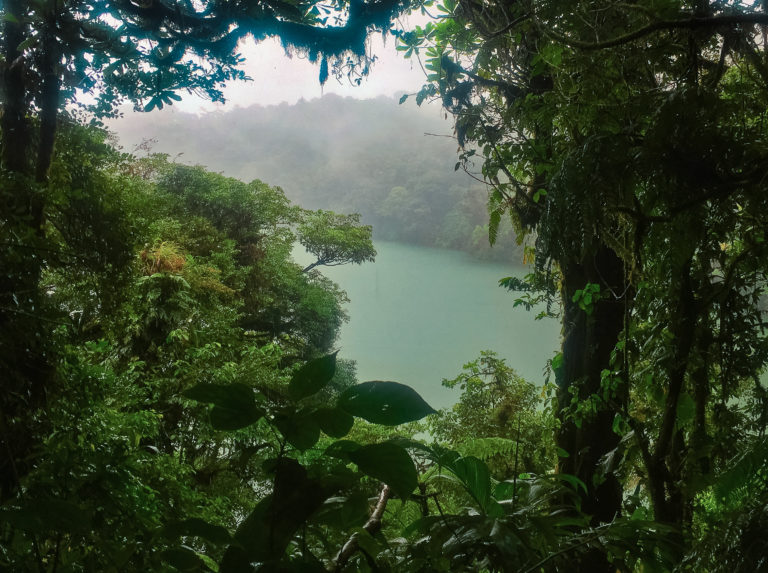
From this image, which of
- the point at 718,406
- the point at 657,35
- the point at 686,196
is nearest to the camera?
the point at 686,196

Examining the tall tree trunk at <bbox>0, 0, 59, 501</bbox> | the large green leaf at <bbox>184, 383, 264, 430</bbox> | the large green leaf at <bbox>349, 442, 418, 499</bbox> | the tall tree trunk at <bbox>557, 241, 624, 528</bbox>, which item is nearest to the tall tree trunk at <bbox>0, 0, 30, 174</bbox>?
the tall tree trunk at <bbox>0, 0, 59, 501</bbox>

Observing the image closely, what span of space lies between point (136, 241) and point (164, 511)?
1.21m

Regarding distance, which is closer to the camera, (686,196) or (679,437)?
(686,196)

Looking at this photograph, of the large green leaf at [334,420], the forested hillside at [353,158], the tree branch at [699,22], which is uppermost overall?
the forested hillside at [353,158]

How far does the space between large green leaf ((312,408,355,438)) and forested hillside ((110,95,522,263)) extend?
828 inches

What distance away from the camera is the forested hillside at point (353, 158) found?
22.6 m

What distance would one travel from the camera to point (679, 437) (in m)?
1.10

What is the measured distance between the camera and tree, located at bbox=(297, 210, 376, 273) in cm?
1028

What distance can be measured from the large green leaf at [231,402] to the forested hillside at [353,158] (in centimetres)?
2104

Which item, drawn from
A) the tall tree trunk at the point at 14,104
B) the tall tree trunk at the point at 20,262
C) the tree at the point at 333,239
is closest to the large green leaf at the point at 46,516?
the tall tree trunk at the point at 20,262

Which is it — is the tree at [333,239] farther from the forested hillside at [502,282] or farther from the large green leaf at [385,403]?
the large green leaf at [385,403]

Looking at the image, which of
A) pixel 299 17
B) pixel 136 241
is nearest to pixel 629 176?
pixel 299 17

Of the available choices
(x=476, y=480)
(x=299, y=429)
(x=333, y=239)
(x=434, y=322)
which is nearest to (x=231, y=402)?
(x=299, y=429)

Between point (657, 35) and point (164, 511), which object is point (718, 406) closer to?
point (657, 35)
